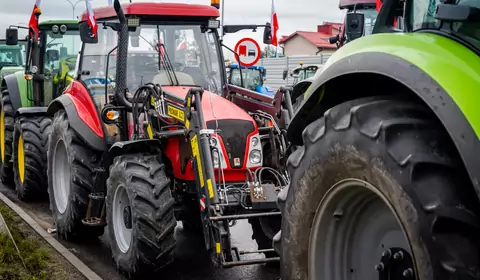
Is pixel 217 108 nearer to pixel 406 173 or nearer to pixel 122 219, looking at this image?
pixel 122 219

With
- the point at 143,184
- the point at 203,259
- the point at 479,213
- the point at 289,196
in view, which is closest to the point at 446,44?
the point at 479,213

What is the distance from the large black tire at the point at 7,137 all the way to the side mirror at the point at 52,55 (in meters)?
0.91

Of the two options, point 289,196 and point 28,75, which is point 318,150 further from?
point 28,75

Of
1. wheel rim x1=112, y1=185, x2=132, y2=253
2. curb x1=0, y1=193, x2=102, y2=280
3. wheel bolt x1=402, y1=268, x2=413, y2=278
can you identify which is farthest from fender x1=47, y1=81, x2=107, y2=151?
wheel bolt x1=402, y1=268, x2=413, y2=278

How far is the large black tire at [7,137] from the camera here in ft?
33.4

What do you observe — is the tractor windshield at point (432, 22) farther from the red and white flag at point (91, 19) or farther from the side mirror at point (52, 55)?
the side mirror at point (52, 55)

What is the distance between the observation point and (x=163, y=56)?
21.9 feet

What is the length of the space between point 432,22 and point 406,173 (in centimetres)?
93

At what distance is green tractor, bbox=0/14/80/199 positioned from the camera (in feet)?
31.4

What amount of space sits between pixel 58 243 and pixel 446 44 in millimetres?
Answer: 5109

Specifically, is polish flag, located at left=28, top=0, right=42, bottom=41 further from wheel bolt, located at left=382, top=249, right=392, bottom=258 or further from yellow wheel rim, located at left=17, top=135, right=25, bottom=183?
wheel bolt, located at left=382, top=249, right=392, bottom=258

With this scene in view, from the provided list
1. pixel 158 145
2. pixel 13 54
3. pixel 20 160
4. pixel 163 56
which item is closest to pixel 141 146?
pixel 158 145

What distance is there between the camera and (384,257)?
261cm

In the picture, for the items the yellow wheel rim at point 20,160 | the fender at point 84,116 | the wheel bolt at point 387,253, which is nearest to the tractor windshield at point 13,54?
the yellow wheel rim at point 20,160
